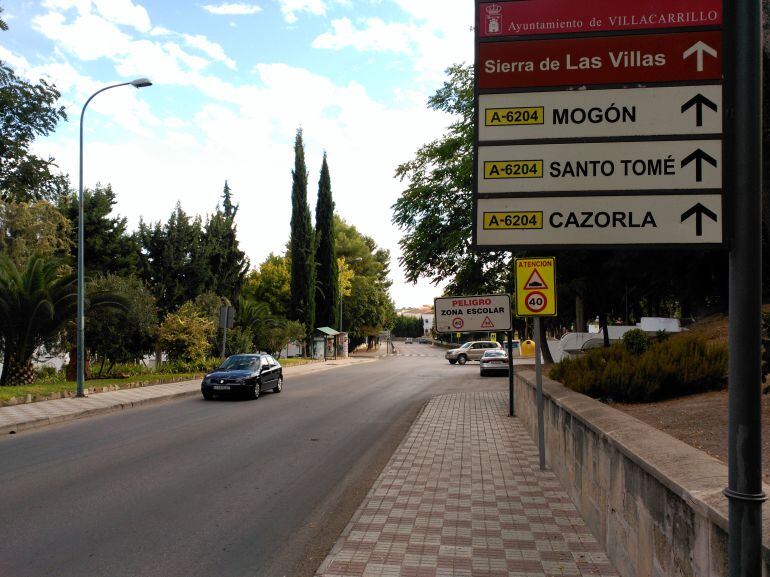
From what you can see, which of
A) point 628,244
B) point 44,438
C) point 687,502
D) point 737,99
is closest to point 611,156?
point 628,244

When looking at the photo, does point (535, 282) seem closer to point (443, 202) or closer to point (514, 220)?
point (514, 220)

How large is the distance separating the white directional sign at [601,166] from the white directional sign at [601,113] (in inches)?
2.5

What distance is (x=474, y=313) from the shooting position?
39.1 feet

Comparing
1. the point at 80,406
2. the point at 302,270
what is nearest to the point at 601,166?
the point at 80,406

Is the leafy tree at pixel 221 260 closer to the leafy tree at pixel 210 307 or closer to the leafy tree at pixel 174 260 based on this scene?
the leafy tree at pixel 174 260

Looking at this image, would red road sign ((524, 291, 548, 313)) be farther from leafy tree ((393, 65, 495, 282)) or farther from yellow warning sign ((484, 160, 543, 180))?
leafy tree ((393, 65, 495, 282))

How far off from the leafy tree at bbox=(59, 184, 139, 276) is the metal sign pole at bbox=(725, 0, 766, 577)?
37480mm

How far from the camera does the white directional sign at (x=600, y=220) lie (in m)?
2.70

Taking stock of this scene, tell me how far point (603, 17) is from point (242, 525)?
535 cm

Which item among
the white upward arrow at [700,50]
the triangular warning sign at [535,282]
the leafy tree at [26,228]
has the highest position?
the leafy tree at [26,228]

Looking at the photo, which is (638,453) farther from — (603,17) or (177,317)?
(177,317)

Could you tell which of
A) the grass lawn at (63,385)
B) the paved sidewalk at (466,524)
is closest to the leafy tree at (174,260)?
the grass lawn at (63,385)

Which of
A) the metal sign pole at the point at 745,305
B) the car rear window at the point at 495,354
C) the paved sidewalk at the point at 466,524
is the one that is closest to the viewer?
the metal sign pole at the point at 745,305

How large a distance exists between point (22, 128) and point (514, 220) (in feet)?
78.7
